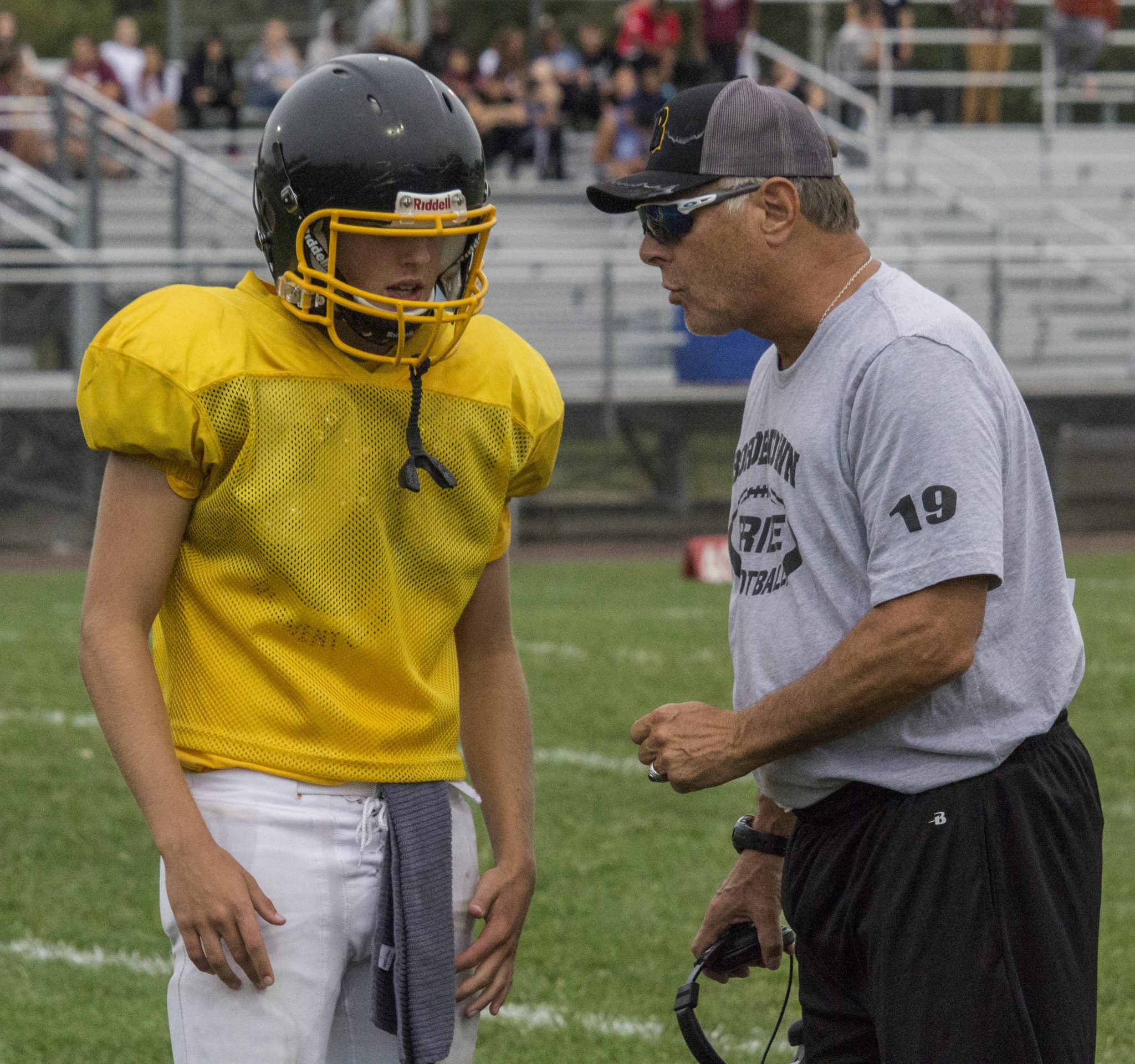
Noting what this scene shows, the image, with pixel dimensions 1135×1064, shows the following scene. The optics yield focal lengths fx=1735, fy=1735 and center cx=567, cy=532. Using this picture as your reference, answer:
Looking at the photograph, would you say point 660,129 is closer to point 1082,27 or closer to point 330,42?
point 330,42

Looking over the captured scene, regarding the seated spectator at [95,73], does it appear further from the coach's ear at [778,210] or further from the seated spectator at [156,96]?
the coach's ear at [778,210]

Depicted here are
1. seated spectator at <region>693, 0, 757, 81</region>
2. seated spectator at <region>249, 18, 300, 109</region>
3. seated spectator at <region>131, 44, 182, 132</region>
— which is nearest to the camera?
seated spectator at <region>131, 44, 182, 132</region>

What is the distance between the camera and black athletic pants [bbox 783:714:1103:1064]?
94.4 inches

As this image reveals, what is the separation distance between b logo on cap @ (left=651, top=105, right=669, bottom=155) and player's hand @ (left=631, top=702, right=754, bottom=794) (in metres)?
0.84

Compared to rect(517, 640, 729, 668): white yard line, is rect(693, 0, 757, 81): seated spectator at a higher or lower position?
higher

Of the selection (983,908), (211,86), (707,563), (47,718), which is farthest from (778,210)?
(211,86)

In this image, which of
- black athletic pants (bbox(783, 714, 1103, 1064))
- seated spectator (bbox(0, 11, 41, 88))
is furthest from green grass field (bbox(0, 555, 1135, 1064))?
→ seated spectator (bbox(0, 11, 41, 88))

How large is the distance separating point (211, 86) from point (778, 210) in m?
15.8

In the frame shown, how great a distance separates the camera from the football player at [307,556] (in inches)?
83.4

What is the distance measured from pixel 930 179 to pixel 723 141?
1608 centimetres

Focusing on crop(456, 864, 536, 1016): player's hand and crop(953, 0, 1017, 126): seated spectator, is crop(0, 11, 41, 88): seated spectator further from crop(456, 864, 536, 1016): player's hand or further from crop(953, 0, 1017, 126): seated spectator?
crop(456, 864, 536, 1016): player's hand

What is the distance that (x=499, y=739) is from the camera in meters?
2.50

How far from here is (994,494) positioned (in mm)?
2291

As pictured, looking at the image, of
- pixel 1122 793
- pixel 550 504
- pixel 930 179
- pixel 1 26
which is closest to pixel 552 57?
pixel 930 179
